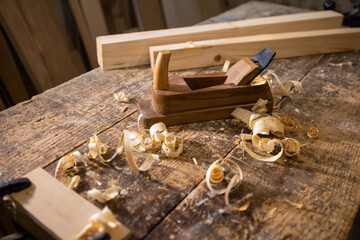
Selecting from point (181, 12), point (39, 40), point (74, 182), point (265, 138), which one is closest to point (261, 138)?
point (265, 138)

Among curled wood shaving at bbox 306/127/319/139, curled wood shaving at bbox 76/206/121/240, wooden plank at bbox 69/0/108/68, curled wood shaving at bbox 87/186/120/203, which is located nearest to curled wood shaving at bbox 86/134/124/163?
curled wood shaving at bbox 87/186/120/203

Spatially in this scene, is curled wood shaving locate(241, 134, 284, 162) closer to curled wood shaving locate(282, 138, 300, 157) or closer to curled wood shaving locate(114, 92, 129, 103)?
curled wood shaving locate(282, 138, 300, 157)

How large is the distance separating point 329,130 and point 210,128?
0.42 m

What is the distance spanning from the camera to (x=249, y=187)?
2.64 ft

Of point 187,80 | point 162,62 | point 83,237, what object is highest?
point 162,62

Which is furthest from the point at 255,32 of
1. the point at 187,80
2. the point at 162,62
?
the point at 162,62

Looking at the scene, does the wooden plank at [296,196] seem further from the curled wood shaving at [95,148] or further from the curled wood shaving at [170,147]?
the curled wood shaving at [95,148]

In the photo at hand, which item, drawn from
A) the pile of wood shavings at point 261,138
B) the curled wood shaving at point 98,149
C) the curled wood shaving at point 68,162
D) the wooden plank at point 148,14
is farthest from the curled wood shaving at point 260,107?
the wooden plank at point 148,14

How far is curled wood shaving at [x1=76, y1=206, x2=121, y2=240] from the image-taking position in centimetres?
66

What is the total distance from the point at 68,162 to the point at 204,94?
503 mm

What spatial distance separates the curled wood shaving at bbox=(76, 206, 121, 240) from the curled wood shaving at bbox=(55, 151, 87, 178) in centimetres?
24

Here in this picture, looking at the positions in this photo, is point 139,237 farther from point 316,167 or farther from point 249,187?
point 316,167

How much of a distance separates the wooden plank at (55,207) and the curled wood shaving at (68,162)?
0.05m

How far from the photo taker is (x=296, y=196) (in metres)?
0.77
